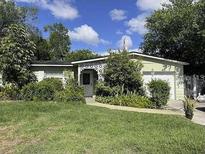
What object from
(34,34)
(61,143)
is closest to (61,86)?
(61,143)

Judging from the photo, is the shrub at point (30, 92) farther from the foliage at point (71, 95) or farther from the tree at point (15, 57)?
the tree at point (15, 57)

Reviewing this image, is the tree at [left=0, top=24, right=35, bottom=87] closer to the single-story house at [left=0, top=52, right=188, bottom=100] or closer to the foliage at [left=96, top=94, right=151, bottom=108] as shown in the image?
the single-story house at [left=0, top=52, right=188, bottom=100]

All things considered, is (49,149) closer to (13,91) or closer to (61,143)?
(61,143)

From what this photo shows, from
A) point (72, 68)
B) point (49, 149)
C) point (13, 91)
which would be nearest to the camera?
point (49, 149)

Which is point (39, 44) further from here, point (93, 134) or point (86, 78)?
point (93, 134)

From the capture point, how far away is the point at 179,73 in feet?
98.2

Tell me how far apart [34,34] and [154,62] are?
923 inches

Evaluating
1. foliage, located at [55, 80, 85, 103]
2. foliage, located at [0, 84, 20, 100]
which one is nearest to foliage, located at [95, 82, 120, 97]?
foliage, located at [55, 80, 85, 103]

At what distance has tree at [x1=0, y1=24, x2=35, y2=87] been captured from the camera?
27875mm

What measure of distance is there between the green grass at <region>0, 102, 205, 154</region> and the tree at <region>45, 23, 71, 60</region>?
2026 inches

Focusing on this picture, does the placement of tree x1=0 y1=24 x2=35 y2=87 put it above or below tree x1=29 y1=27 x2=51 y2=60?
below

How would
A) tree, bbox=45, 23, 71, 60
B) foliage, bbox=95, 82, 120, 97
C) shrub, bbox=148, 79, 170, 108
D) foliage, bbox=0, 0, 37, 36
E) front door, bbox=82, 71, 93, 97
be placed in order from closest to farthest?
shrub, bbox=148, 79, 170, 108
foliage, bbox=95, 82, 120, 97
front door, bbox=82, 71, 93, 97
foliage, bbox=0, 0, 37, 36
tree, bbox=45, 23, 71, 60

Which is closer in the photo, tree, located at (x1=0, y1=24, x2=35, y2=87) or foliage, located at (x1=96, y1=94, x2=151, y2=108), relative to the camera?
foliage, located at (x1=96, y1=94, x2=151, y2=108)

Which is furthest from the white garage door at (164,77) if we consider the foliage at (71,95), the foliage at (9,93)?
the foliage at (9,93)
